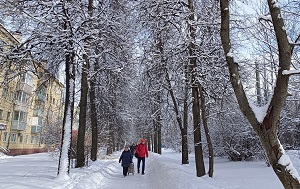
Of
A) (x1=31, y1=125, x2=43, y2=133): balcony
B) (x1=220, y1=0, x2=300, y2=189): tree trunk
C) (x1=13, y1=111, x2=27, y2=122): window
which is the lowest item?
(x1=220, y1=0, x2=300, y2=189): tree trunk

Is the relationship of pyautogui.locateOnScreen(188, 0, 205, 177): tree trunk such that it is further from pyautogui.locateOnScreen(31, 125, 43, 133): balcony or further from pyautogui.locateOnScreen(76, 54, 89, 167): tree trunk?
pyautogui.locateOnScreen(31, 125, 43, 133): balcony

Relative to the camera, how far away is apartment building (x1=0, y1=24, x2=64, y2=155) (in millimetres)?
9188

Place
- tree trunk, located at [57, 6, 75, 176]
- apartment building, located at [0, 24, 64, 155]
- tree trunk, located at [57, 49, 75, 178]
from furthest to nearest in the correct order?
apartment building, located at [0, 24, 64, 155]
tree trunk, located at [57, 49, 75, 178]
tree trunk, located at [57, 6, 75, 176]

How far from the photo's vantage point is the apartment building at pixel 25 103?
362 inches

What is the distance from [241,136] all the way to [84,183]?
14.8m

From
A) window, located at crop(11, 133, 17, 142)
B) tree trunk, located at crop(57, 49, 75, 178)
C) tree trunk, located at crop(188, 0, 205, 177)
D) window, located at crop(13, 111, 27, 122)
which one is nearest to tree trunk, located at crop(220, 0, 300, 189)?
tree trunk, located at crop(188, 0, 205, 177)

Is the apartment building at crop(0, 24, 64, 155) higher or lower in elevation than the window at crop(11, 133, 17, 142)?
higher

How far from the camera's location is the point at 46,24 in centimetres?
827

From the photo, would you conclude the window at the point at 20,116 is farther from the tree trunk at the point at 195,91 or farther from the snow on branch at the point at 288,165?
the snow on branch at the point at 288,165

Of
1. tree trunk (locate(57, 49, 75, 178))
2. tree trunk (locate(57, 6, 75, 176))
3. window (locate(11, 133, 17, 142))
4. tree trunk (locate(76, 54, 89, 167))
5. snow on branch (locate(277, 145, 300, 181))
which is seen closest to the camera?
snow on branch (locate(277, 145, 300, 181))

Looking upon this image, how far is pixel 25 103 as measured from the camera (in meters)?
29.4

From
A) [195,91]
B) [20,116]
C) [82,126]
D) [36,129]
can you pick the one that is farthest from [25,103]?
[195,91]

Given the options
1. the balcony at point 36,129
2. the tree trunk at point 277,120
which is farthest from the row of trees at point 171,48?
the balcony at point 36,129

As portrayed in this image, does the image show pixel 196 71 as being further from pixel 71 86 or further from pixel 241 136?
pixel 241 136
